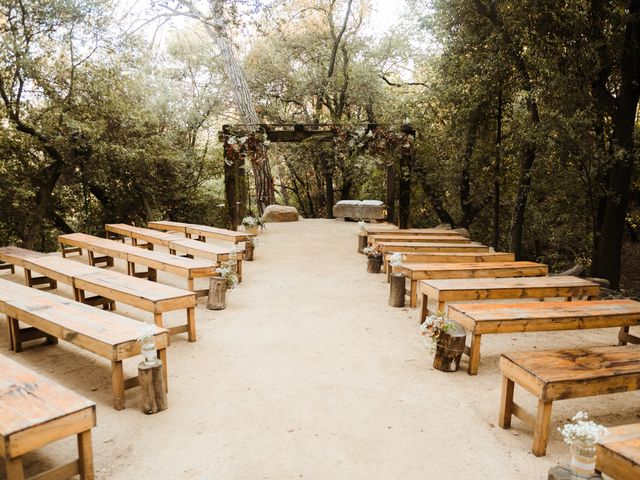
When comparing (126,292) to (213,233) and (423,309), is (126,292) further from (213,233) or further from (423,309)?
(213,233)

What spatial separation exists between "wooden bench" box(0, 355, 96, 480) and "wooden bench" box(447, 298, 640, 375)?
2.89m

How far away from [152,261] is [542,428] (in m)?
4.63

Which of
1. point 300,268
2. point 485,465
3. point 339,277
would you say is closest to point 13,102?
point 300,268

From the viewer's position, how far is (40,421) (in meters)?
2.06

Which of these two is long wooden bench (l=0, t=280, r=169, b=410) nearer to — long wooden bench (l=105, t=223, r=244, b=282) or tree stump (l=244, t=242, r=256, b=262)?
long wooden bench (l=105, t=223, r=244, b=282)

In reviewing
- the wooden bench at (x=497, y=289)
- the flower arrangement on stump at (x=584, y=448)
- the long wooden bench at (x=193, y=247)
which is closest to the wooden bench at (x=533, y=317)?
the wooden bench at (x=497, y=289)

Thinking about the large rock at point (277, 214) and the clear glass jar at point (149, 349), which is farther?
the large rock at point (277, 214)

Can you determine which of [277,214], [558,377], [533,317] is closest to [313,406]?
[558,377]

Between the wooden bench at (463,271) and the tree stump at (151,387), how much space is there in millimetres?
3293

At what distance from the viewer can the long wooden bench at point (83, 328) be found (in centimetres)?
299

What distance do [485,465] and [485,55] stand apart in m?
8.31

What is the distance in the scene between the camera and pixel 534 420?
105 inches

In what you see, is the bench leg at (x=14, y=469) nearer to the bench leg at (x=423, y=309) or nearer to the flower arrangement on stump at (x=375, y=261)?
the bench leg at (x=423, y=309)

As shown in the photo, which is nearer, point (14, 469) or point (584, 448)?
point (584, 448)
